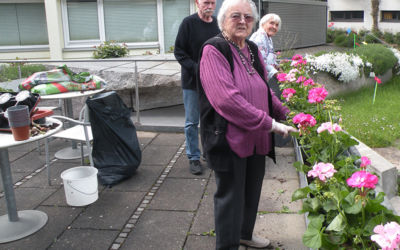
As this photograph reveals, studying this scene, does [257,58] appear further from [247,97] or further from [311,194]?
[311,194]

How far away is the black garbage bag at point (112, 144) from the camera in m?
4.30

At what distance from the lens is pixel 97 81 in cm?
522

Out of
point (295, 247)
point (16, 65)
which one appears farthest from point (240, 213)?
point (16, 65)

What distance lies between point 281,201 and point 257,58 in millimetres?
1679

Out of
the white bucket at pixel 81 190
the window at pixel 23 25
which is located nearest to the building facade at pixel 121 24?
the window at pixel 23 25

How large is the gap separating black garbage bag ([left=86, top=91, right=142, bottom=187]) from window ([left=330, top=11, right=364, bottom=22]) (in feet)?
87.9

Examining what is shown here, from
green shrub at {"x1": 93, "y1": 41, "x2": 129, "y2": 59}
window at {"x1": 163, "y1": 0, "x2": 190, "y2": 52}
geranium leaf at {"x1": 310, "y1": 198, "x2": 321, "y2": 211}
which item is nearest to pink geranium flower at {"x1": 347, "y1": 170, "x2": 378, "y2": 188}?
geranium leaf at {"x1": 310, "y1": 198, "x2": 321, "y2": 211}


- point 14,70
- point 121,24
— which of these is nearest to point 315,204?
point 14,70

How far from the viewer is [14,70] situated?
7.39 meters

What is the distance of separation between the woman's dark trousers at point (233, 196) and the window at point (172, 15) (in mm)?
10720

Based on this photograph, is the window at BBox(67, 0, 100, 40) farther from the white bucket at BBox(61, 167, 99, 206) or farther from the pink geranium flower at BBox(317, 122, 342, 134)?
the pink geranium flower at BBox(317, 122, 342, 134)

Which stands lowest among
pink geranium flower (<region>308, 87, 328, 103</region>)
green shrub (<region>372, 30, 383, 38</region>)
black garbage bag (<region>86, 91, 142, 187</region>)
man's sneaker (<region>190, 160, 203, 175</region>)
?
man's sneaker (<region>190, 160, 203, 175</region>)

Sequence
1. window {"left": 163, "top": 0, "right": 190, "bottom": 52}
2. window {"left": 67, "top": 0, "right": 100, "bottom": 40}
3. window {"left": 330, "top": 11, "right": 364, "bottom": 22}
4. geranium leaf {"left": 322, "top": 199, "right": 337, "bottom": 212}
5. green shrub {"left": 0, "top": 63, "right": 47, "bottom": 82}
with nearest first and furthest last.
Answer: geranium leaf {"left": 322, "top": 199, "right": 337, "bottom": 212}, green shrub {"left": 0, "top": 63, "right": 47, "bottom": 82}, window {"left": 163, "top": 0, "right": 190, "bottom": 52}, window {"left": 67, "top": 0, "right": 100, "bottom": 40}, window {"left": 330, "top": 11, "right": 364, "bottom": 22}

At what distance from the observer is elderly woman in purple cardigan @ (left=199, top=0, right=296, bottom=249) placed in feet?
7.78
